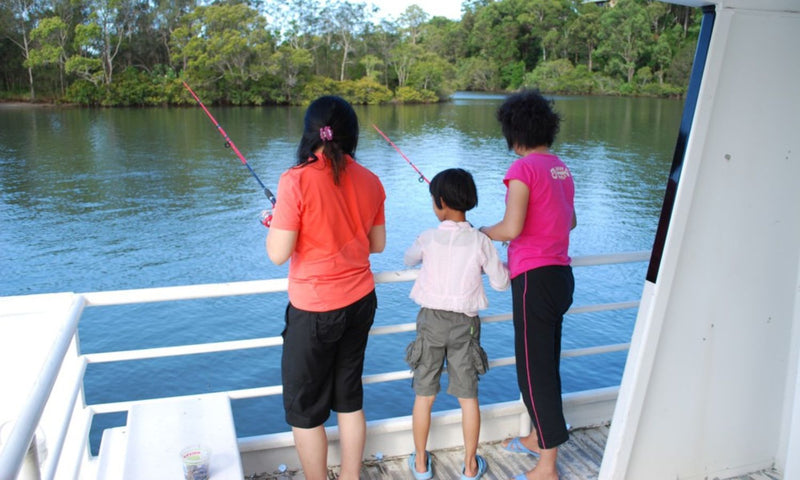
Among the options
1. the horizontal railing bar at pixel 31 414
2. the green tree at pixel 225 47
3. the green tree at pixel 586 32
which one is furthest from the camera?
the green tree at pixel 586 32

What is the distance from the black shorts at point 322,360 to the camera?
5.79 feet

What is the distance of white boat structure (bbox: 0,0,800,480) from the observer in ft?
5.43

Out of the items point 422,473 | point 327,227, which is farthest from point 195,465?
point 422,473

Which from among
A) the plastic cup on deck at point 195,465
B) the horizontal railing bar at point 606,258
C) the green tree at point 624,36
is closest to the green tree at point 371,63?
the green tree at point 624,36

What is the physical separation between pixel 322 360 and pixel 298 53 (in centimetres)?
3709

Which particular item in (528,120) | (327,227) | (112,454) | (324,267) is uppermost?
(528,120)

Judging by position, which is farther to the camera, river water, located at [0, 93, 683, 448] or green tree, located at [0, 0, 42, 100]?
green tree, located at [0, 0, 42, 100]

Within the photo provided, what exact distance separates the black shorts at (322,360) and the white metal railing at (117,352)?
0.44 feet

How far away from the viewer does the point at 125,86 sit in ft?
116

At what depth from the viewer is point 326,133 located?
1.66 m

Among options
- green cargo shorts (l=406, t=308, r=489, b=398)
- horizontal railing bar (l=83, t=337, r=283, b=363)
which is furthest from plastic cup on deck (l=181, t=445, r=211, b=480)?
green cargo shorts (l=406, t=308, r=489, b=398)

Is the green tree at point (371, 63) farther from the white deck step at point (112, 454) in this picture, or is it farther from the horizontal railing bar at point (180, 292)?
the white deck step at point (112, 454)

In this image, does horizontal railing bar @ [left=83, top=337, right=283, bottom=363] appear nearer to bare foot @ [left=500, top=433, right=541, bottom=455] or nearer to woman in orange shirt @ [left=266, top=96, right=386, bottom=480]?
woman in orange shirt @ [left=266, top=96, right=386, bottom=480]

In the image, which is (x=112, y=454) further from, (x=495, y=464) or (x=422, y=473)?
(x=495, y=464)
